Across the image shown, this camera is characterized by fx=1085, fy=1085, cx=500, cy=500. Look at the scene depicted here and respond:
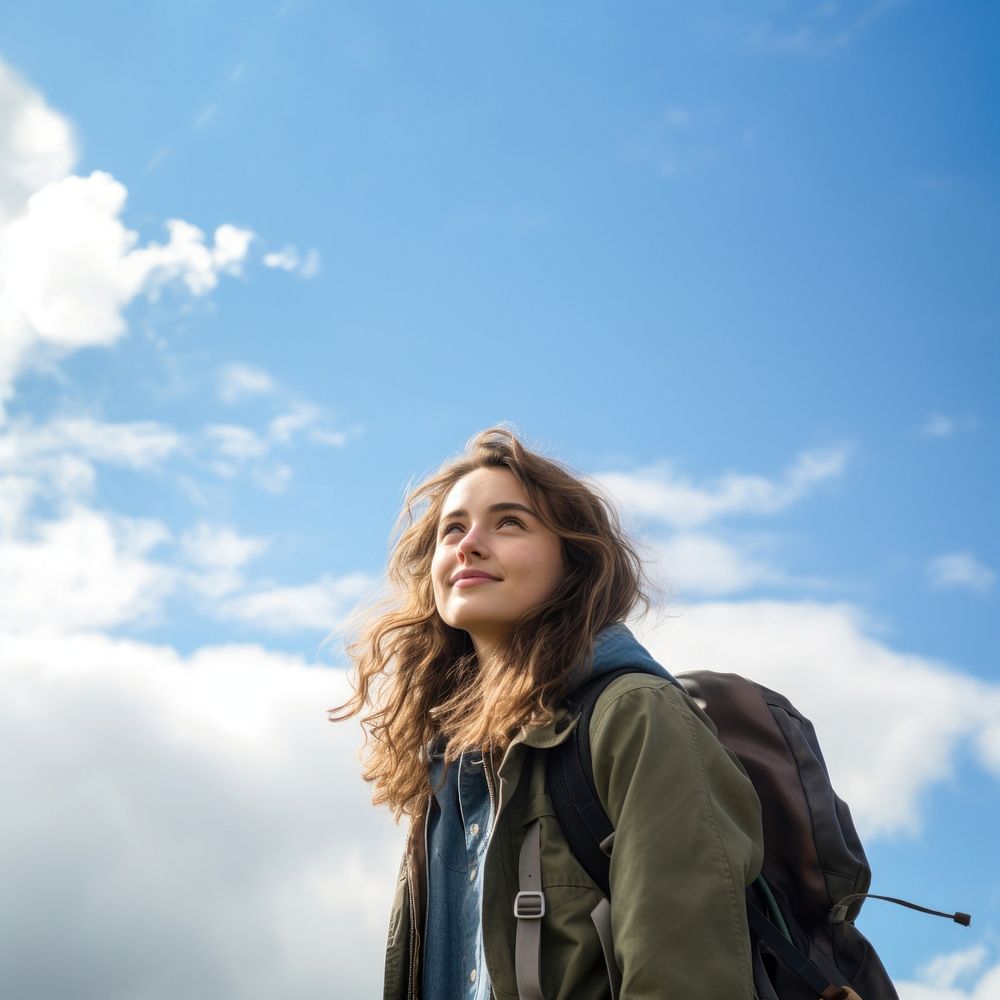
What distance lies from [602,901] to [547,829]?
0.34 m

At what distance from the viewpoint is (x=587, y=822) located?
388cm

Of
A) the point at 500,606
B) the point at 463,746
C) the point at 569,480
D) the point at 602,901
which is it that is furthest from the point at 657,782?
the point at 569,480

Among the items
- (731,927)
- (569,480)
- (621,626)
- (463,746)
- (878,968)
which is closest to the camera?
(731,927)

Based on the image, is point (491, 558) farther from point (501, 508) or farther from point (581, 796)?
point (581, 796)

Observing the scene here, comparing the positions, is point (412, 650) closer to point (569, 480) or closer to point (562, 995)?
point (569, 480)

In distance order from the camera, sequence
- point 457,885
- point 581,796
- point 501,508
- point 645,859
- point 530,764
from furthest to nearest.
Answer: point 501,508
point 457,885
point 530,764
point 581,796
point 645,859

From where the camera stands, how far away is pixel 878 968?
412cm

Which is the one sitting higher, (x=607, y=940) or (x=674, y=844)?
(x=674, y=844)

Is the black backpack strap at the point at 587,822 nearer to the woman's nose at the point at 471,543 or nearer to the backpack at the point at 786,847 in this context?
the backpack at the point at 786,847

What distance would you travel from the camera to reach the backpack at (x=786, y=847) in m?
3.85

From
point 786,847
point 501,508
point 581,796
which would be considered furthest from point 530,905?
point 501,508

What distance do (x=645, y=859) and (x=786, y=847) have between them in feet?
2.94

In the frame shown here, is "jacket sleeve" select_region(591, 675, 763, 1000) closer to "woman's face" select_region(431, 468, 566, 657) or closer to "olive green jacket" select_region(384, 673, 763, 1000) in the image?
"olive green jacket" select_region(384, 673, 763, 1000)

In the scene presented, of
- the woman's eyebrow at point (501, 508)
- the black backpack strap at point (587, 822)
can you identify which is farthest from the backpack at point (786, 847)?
the woman's eyebrow at point (501, 508)
